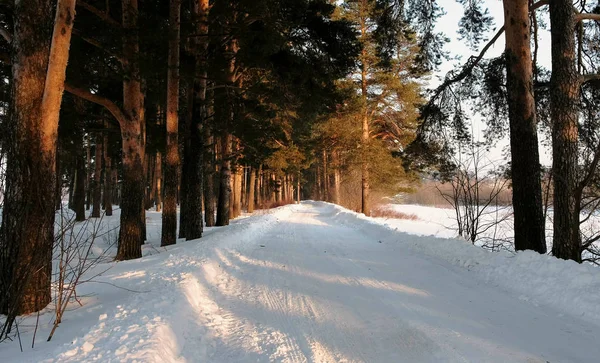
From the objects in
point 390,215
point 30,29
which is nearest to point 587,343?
point 30,29

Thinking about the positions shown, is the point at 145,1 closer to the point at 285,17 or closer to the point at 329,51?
the point at 285,17

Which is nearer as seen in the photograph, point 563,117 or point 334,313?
point 334,313

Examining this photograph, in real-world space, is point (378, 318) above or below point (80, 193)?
below

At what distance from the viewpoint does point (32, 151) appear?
4.07 metres

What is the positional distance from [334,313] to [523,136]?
5.38 meters

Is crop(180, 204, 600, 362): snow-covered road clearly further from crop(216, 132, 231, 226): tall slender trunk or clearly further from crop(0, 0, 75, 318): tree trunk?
crop(216, 132, 231, 226): tall slender trunk

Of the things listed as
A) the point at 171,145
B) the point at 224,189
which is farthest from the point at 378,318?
the point at 224,189

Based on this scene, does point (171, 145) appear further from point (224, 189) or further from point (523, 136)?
point (523, 136)

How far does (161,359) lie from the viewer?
296 centimetres

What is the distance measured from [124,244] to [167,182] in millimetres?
2360

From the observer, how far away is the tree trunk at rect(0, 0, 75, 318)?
3908mm

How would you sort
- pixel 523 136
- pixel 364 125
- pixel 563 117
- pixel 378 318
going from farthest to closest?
pixel 364 125, pixel 523 136, pixel 563 117, pixel 378 318

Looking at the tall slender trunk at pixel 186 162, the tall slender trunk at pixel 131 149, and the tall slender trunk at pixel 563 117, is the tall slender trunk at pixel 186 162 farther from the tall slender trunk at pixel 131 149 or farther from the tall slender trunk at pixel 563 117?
the tall slender trunk at pixel 563 117

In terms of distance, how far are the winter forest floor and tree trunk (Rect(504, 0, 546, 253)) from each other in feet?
3.44
